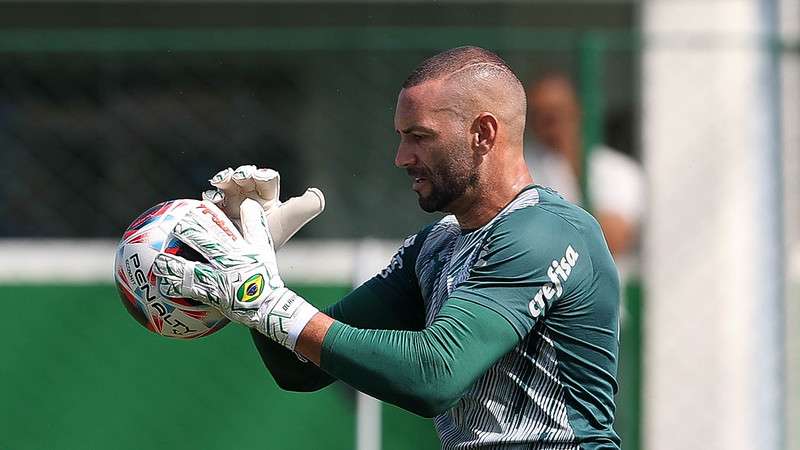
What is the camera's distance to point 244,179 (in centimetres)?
342

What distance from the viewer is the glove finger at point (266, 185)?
344cm

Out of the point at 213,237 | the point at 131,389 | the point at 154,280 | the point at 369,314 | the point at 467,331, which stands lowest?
the point at 131,389

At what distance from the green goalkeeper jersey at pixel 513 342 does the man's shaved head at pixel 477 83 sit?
0.65 feet

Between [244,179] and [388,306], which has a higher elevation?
[244,179]

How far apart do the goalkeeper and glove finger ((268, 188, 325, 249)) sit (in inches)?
2.3

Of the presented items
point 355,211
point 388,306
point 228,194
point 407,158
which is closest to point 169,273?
point 228,194

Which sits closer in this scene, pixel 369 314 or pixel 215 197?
pixel 215 197

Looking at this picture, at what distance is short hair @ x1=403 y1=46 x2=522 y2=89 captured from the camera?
130 inches

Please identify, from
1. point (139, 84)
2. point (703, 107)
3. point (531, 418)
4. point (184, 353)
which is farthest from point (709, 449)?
point (531, 418)

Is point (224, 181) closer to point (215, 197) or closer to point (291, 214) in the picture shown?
point (215, 197)

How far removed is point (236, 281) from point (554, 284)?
69 centimetres

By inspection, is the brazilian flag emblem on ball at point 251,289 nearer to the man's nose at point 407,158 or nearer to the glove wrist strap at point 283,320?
the glove wrist strap at point 283,320

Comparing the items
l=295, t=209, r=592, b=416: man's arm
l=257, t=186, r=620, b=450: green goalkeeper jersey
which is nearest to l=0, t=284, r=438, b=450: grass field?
l=257, t=186, r=620, b=450: green goalkeeper jersey

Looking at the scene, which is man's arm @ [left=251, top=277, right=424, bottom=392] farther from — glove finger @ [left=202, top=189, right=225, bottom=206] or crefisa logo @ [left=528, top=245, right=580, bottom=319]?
crefisa logo @ [left=528, top=245, right=580, bottom=319]
